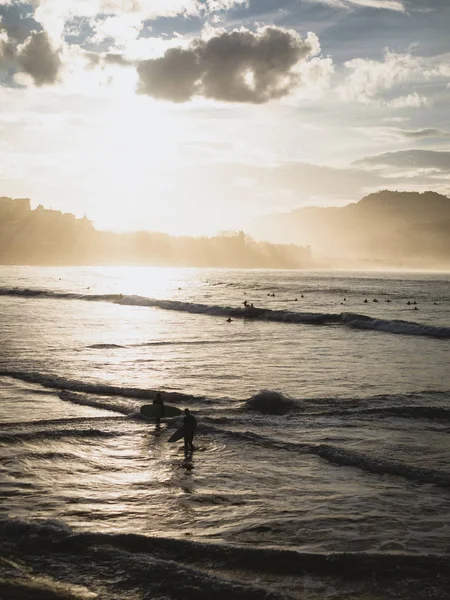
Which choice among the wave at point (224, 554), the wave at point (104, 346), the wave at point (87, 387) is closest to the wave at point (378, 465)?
the wave at point (224, 554)

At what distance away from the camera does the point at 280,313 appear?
75.9 m

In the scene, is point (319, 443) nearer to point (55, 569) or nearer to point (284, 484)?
point (284, 484)

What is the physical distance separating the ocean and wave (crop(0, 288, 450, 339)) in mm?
22405

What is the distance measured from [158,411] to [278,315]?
179 feet

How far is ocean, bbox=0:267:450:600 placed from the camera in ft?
35.3

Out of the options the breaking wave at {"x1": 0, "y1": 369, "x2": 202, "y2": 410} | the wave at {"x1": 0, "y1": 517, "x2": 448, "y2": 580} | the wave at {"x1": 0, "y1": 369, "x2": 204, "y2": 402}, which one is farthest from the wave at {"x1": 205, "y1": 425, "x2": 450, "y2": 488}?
the breaking wave at {"x1": 0, "y1": 369, "x2": 202, "y2": 410}

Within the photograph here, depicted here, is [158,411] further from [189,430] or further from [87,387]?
[87,387]

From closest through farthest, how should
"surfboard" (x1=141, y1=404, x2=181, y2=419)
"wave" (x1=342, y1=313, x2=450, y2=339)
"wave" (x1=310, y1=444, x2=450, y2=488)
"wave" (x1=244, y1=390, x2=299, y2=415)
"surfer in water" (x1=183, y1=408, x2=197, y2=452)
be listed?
"wave" (x1=310, y1=444, x2=450, y2=488), "surfer in water" (x1=183, y1=408, x2=197, y2=452), "surfboard" (x1=141, y1=404, x2=181, y2=419), "wave" (x1=244, y1=390, x2=299, y2=415), "wave" (x1=342, y1=313, x2=450, y2=339)

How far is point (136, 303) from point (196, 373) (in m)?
71.7

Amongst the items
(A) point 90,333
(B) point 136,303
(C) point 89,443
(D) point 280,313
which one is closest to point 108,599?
(C) point 89,443

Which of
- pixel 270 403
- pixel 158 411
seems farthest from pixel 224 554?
pixel 270 403

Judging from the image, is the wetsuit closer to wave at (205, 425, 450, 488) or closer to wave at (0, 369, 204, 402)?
wave at (205, 425, 450, 488)

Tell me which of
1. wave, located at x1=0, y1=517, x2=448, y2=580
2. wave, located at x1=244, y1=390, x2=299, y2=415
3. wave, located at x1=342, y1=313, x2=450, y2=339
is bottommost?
wave, located at x1=0, y1=517, x2=448, y2=580

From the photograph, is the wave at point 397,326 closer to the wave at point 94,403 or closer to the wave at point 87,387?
the wave at point 87,387
